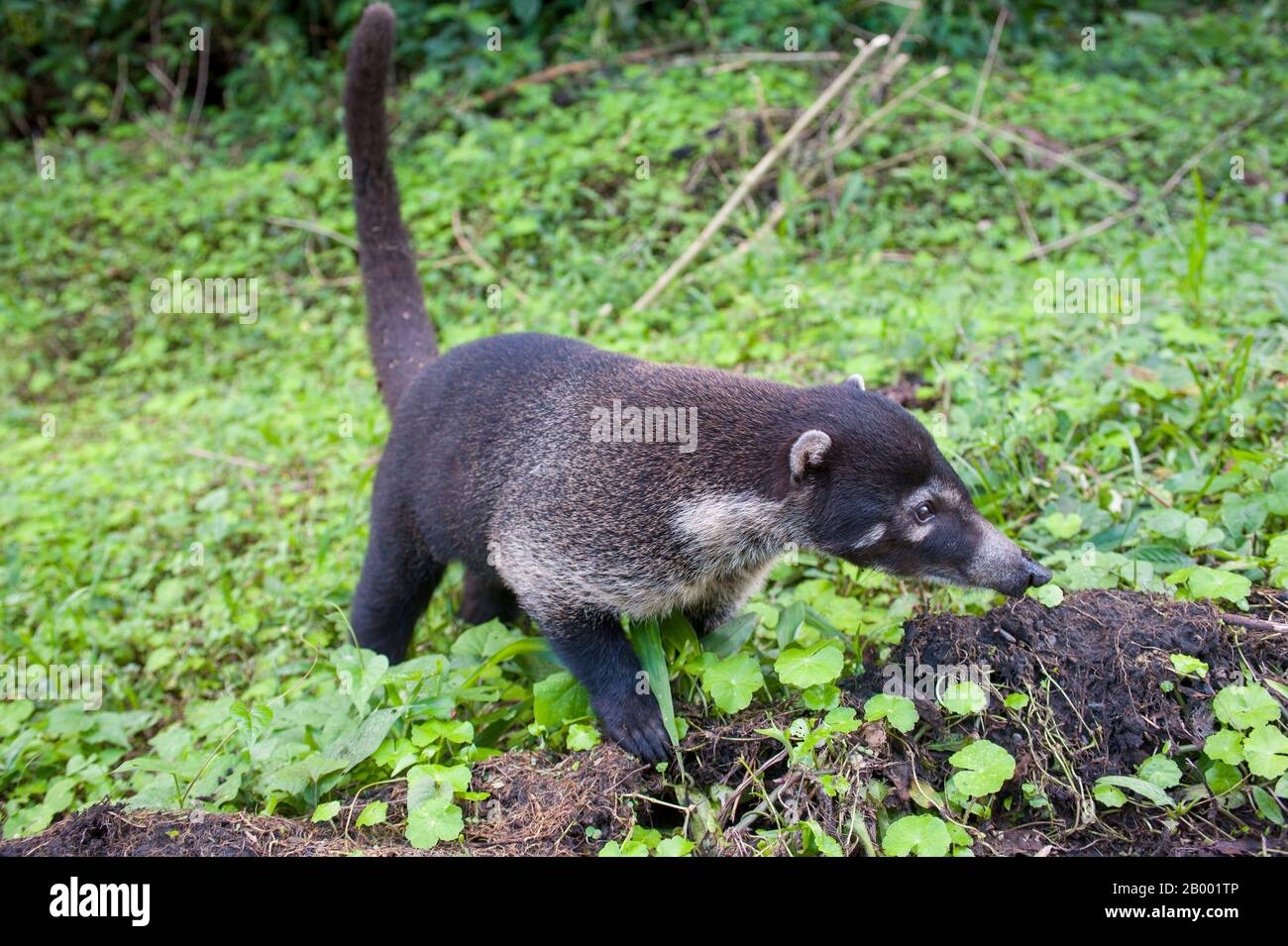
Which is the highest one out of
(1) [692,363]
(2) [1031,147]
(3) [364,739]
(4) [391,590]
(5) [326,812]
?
(2) [1031,147]

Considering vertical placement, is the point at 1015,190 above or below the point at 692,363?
above

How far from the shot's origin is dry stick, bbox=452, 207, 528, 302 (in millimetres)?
7426

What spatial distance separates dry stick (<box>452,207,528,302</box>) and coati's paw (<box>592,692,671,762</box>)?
4202 millimetres

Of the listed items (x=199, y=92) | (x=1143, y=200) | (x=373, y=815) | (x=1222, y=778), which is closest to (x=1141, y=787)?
(x=1222, y=778)

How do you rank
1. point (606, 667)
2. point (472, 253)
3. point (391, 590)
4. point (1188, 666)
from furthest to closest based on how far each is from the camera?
point (472, 253)
point (391, 590)
point (606, 667)
point (1188, 666)

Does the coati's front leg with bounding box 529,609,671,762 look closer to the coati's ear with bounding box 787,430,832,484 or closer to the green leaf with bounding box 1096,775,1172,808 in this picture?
the coati's ear with bounding box 787,430,832,484

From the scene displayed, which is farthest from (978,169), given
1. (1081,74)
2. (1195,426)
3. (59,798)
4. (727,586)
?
(59,798)

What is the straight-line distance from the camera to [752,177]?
24.8 feet

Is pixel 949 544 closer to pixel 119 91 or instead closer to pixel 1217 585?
pixel 1217 585

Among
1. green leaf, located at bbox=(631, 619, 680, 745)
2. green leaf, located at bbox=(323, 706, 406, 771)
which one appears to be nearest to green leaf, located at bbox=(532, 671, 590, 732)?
green leaf, located at bbox=(631, 619, 680, 745)

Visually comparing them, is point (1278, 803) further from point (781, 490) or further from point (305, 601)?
point (305, 601)

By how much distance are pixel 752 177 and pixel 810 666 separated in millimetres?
5077

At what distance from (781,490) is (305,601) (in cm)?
267

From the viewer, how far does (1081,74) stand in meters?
9.23
